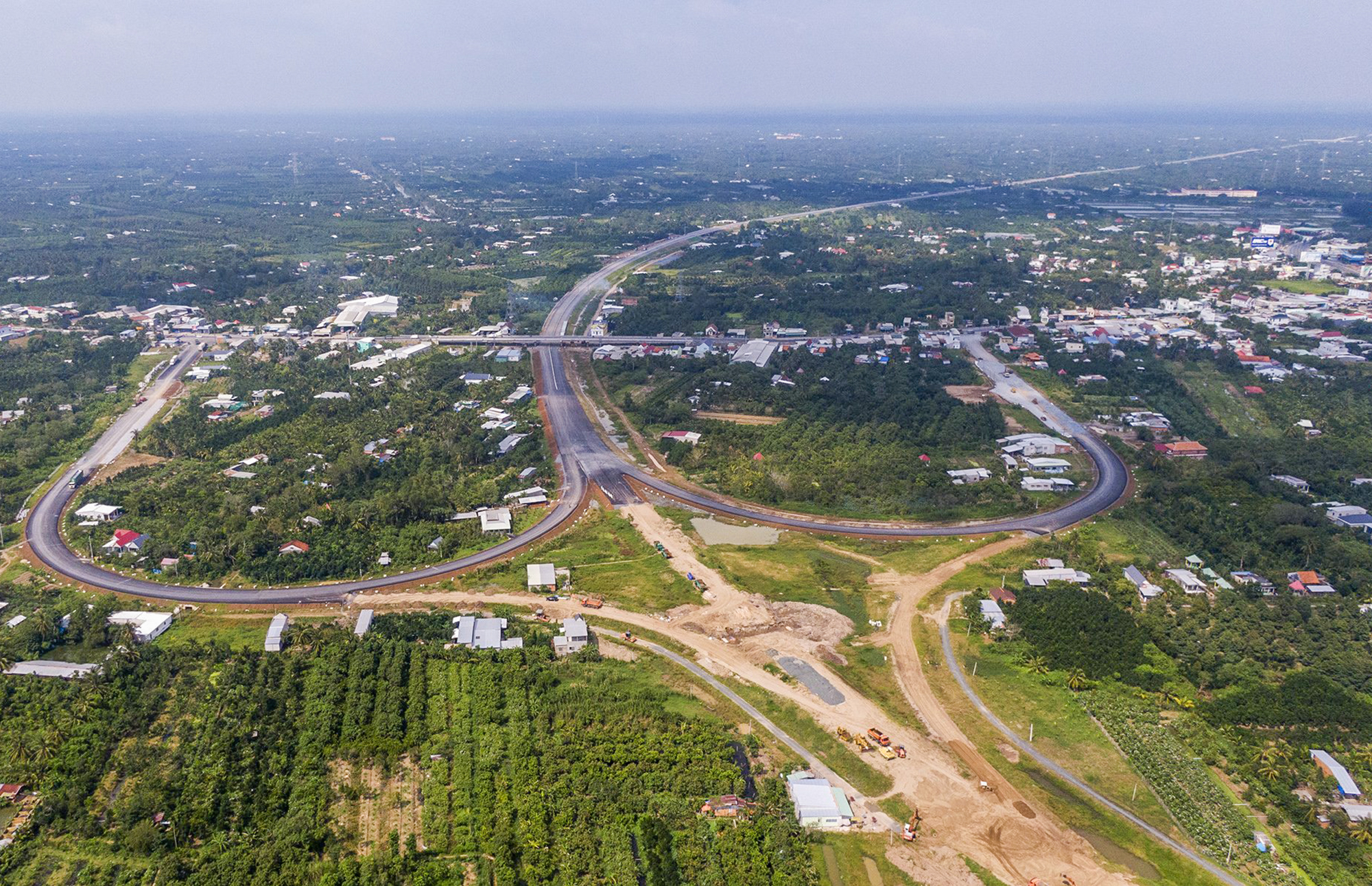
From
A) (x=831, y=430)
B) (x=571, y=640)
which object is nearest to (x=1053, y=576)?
(x=831, y=430)

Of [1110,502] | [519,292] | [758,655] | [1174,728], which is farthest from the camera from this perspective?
[519,292]

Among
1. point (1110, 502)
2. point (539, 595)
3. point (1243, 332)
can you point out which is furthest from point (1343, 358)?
point (539, 595)

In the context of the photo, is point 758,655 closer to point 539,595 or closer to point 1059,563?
point 539,595

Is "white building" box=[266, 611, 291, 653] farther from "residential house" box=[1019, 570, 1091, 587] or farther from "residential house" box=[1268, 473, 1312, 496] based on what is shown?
"residential house" box=[1268, 473, 1312, 496]

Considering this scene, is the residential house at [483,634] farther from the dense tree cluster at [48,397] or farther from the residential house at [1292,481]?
the residential house at [1292,481]

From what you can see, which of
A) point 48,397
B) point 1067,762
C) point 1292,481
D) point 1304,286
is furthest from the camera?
point 1304,286

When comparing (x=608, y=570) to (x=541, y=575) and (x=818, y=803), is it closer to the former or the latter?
(x=541, y=575)

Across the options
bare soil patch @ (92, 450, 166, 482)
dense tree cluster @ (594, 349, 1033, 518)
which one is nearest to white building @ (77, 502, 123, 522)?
bare soil patch @ (92, 450, 166, 482)
